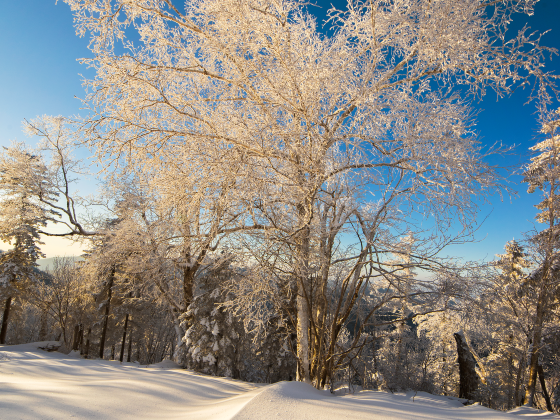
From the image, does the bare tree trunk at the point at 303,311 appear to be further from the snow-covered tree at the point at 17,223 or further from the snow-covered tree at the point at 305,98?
the snow-covered tree at the point at 17,223

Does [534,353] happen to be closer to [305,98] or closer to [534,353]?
[534,353]

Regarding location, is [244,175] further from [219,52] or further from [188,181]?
[219,52]

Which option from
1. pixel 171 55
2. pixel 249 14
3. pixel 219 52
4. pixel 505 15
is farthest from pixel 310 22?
pixel 505 15

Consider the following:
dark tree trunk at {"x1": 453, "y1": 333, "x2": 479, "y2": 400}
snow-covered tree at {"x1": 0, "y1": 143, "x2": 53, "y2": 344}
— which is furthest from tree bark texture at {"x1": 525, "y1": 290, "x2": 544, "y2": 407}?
snow-covered tree at {"x1": 0, "y1": 143, "x2": 53, "y2": 344}

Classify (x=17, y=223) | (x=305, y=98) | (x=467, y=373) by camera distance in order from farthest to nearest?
(x=17, y=223)
(x=467, y=373)
(x=305, y=98)

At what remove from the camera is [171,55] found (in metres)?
4.97

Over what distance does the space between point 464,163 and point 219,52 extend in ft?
13.0

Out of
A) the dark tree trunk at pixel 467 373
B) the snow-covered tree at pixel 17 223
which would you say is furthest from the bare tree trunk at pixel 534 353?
the snow-covered tree at pixel 17 223

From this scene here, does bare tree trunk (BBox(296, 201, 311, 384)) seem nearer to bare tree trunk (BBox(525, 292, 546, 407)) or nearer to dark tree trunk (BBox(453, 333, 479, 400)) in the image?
dark tree trunk (BBox(453, 333, 479, 400))

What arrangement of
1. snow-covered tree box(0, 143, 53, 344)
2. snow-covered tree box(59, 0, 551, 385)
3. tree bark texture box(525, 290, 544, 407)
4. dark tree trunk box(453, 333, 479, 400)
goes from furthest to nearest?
snow-covered tree box(0, 143, 53, 344) → tree bark texture box(525, 290, 544, 407) → dark tree trunk box(453, 333, 479, 400) → snow-covered tree box(59, 0, 551, 385)

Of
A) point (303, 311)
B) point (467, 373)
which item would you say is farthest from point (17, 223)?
point (467, 373)

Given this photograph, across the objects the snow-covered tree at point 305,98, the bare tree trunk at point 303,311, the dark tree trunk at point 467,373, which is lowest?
the dark tree trunk at point 467,373

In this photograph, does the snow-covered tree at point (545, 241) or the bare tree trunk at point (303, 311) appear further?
the snow-covered tree at point (545, 241)

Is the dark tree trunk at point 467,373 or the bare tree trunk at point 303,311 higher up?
the bare tree trunk at point 303,311
